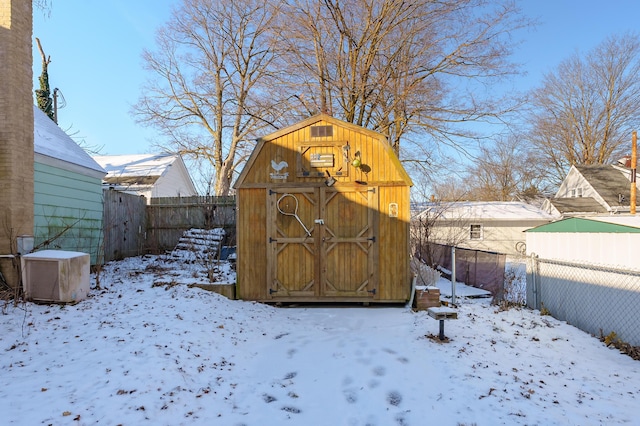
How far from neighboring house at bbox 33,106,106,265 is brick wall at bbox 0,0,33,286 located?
1492 millimetres

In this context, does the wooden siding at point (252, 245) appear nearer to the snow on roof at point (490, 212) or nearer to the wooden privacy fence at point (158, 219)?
the wooden privacy fence at point (158, 219)

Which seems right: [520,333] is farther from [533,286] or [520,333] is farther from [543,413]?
[543,413]

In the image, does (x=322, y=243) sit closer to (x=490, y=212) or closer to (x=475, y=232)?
(x=475, y=232)

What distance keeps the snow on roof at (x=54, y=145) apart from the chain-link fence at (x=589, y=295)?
31.9 ft

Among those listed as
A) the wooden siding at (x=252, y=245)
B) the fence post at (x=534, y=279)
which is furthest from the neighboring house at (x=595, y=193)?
the wooden siding at (x=252, y=245)

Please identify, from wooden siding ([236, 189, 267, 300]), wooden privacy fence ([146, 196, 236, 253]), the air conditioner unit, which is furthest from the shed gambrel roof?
wooden privacy fence ([146, 196, 236, 253])

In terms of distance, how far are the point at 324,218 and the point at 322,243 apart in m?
0.46

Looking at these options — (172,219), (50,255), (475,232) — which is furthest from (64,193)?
(475,232)

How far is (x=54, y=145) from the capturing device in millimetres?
8117

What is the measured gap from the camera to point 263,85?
15984 mm

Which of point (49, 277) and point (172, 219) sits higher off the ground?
point (172, 219)

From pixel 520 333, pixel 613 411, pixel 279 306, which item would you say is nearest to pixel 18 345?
pixel 279 306

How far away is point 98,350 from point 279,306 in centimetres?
335

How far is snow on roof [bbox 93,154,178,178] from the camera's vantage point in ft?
54.6
